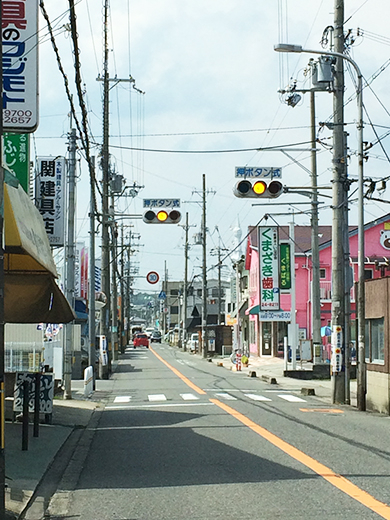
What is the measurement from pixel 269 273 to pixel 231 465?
27331mm

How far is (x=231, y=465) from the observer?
1004 centimetres

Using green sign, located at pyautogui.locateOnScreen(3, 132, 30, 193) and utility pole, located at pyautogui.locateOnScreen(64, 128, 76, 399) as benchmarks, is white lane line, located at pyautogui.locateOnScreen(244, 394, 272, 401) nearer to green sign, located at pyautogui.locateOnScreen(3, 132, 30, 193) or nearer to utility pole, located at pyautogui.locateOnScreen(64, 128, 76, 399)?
utility pole, located at pyautogui.locateOnScreen(64, 128, 76, 399)

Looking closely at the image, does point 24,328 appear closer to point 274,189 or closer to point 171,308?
point 274,189

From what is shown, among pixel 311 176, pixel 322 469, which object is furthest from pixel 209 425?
pixel 311 176

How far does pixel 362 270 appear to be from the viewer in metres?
18.6

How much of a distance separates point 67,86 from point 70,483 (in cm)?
885

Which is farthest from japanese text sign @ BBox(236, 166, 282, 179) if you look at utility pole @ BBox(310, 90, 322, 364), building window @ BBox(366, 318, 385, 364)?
utility pole @ BBox(310, 90, 322, 364)

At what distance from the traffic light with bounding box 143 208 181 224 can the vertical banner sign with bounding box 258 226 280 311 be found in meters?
16.7

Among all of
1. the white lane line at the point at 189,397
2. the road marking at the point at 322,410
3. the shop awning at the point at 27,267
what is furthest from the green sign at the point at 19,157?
the road marking at the point at 322,410

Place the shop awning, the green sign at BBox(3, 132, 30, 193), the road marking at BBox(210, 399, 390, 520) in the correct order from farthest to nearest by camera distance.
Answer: the green sign at BBox(3, 132, 30, 193) → the shop awning → the road marking at BBox(210, 399, 390, 520)

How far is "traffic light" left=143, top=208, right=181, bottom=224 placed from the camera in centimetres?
2084

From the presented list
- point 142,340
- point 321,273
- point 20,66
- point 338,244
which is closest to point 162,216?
point 338,244

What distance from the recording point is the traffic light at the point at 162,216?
20.8 m

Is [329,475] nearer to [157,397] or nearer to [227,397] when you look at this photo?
[227,397]
